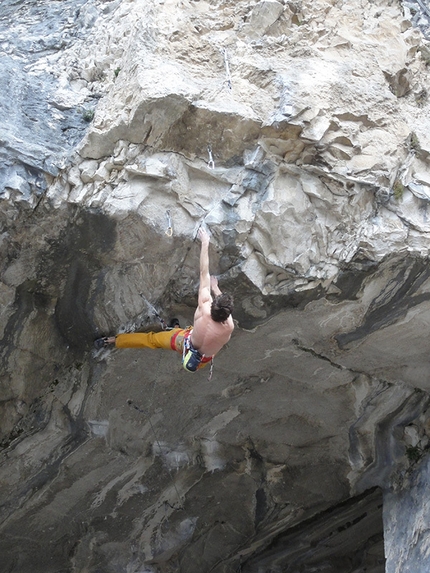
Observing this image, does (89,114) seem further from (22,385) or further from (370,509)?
(370,509)

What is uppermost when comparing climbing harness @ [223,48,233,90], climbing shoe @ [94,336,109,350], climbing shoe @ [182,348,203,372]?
climbing harness @ [223,48,233,90]

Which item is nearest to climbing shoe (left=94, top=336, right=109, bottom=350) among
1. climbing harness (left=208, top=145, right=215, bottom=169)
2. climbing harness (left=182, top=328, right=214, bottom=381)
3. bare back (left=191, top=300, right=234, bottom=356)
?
climbing harness (left=182, top=328, right=214, bottom=381)

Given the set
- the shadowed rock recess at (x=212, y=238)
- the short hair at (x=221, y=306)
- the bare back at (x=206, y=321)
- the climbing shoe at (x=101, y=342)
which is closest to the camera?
the short hair at (x=221, y=306)

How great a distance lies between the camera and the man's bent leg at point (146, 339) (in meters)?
3.95

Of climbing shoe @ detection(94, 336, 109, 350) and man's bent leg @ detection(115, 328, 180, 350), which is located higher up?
man's bent leg @ detection(115, 328, 180, 350)

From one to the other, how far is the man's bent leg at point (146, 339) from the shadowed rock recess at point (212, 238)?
14 cm

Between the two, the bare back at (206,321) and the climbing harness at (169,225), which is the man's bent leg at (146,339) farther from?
the climbing harness at (169,225)

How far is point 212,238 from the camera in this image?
12.0ft

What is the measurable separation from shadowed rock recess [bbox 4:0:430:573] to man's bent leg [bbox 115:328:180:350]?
14 cm

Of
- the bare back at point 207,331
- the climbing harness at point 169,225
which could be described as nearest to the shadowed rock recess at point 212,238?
the climbing harness at point 169,225

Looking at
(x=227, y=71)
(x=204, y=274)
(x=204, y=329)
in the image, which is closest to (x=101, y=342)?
(x=204, y=329)

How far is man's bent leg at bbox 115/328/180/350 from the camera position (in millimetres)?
3947

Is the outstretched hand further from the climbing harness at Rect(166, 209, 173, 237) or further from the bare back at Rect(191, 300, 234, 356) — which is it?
the bare back at Rect(191, 300, 234, 356)

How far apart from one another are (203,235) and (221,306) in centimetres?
41
